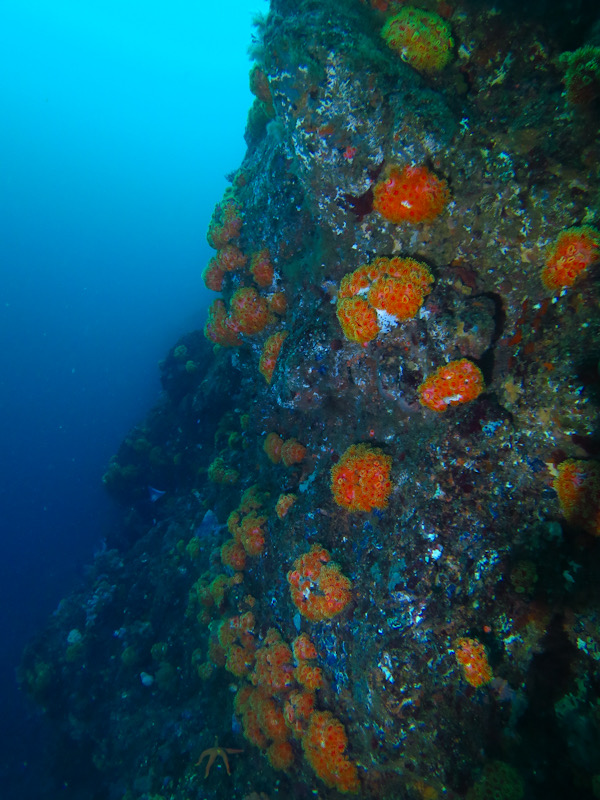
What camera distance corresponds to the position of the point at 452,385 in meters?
3.69

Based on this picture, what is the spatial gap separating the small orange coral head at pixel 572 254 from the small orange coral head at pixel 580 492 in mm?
1606

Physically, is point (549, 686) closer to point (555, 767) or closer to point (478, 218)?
point (555, 767)

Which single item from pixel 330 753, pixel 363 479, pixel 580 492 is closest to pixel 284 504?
pixel 363 479

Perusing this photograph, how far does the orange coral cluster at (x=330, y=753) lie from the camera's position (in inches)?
166

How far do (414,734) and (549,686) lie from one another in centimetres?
148

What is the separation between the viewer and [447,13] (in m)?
3.75

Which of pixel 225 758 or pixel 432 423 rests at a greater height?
pixel 432 423

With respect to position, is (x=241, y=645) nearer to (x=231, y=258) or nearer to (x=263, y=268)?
(x=263, y=268)

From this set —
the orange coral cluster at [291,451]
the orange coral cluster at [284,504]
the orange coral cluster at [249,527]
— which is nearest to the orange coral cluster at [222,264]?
the orange coral cluster at [291,451]

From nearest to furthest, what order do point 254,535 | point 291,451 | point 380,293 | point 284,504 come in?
point 380,293
point 284,504
point 291,451
point 254,535

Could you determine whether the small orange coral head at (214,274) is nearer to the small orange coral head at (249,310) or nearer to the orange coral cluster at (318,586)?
the small orange coral head at (249,310)

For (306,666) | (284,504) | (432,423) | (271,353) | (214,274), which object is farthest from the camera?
(214,274)

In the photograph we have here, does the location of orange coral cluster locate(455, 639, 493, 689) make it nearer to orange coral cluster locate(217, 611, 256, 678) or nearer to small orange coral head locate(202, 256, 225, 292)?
orange coral cluster locate(217, 611, 256, 678)

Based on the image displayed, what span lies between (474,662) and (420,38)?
6.05 metres
